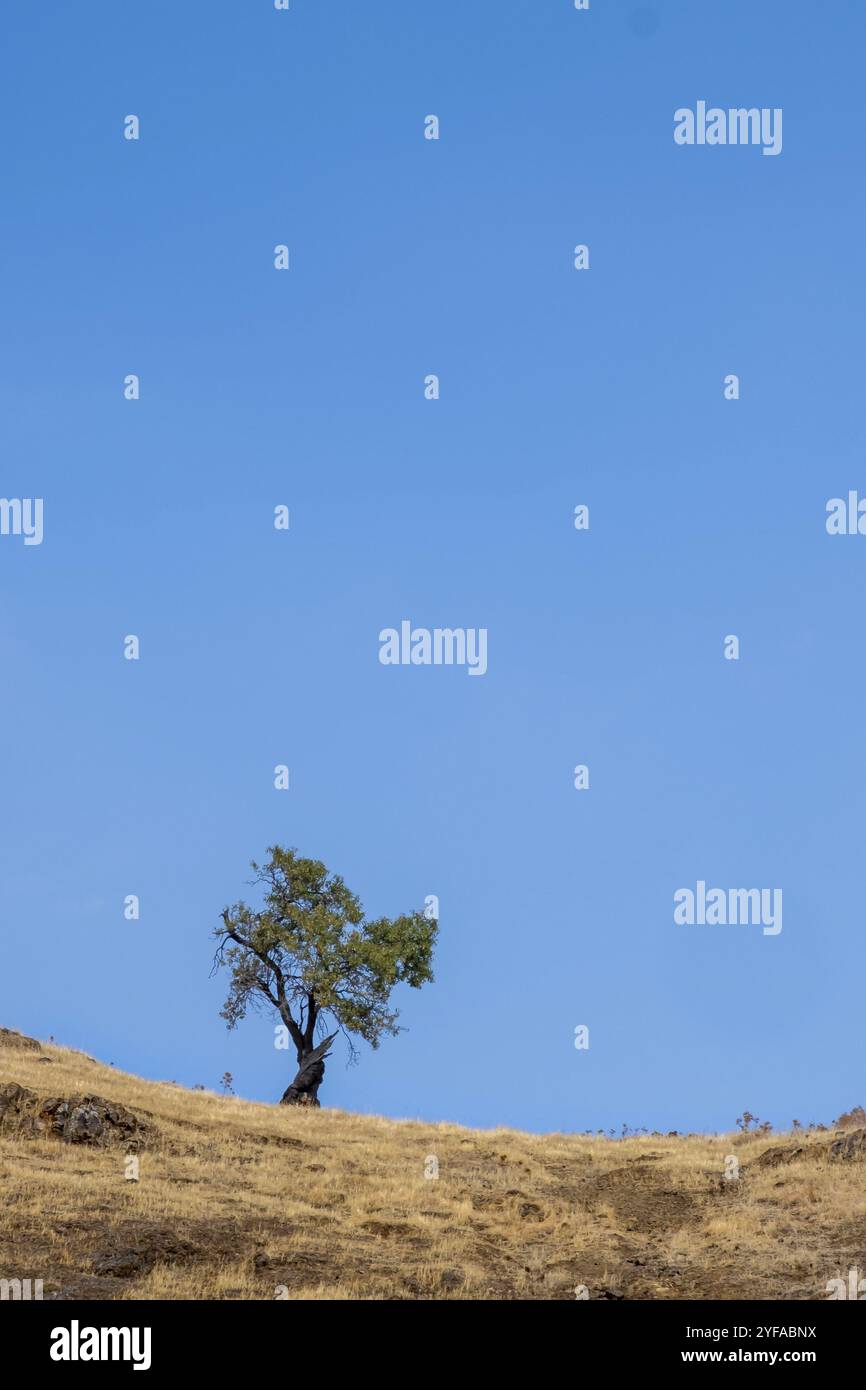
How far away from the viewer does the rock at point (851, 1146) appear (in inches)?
1403

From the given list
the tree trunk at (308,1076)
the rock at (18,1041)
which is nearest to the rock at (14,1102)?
the rock at (18,1041)

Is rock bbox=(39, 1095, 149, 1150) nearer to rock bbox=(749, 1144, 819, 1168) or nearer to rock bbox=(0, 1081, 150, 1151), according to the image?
rock bbox=(0, 1081, 150, 1151)

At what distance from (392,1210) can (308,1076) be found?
25136mm

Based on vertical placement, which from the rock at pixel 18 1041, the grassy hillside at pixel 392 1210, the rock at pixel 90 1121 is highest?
the rock at pixel 18 1041

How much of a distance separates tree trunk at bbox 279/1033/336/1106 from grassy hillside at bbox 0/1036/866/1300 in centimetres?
1062

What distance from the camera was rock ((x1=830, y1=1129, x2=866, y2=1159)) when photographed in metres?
35.6

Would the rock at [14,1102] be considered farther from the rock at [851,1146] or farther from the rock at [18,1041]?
the rock at [851,1146]

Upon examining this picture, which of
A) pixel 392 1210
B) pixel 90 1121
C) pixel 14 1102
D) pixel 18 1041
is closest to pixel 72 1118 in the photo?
pixel 90 1121

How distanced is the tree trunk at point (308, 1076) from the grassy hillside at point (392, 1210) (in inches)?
418

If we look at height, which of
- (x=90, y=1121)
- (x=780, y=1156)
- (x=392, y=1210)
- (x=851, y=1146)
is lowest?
(x=392, y=1210)

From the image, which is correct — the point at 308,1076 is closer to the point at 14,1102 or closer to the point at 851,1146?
the point at 14,1102

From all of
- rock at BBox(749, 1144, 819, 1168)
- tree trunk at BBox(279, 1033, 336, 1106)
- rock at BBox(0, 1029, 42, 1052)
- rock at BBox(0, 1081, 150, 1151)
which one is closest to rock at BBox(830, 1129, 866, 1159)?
rock at BBox(749, 1144, 819, 1168)

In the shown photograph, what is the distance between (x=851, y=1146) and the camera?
1419 inches
